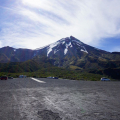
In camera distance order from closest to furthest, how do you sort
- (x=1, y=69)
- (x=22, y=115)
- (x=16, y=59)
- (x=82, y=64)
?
(x=22, y=115)
(x=1, y=69)
(x=82, y=64)
(x=16, y=59)

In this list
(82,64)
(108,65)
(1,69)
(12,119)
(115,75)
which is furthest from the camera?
(82,64)

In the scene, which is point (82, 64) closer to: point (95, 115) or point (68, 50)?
point (68, 50)

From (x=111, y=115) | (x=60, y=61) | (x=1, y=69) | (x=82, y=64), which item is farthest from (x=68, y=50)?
(x=111, y=115)

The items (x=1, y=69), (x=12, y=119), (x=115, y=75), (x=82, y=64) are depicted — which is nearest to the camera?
(x=12, y=119)

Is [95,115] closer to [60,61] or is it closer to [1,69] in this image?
[1,69]

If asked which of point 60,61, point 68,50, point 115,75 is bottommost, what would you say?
point 115,75

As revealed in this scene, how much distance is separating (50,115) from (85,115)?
1356mm

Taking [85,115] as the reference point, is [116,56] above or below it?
above

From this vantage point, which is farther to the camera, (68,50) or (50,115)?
(68,50)

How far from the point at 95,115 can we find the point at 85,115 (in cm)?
39

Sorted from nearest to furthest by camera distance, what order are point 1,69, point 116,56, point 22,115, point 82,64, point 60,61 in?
point 22,115
point 1,69
point 82,64
point 60,61
point 116,56

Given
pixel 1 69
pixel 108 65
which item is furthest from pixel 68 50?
pixel 1 69

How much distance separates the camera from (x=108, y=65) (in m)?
112

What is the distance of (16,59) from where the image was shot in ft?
600
